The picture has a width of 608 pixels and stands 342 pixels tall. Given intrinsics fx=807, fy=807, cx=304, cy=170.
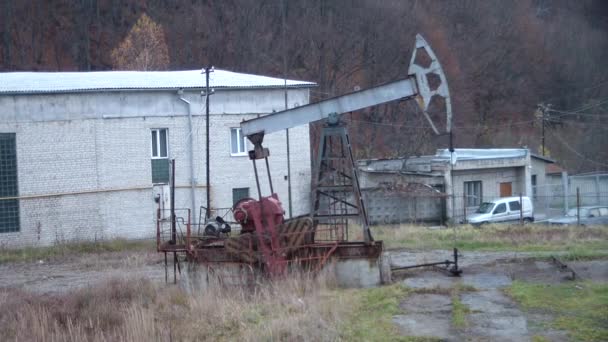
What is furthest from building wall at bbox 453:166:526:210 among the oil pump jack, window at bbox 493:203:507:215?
the oil pump jack

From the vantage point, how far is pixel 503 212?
32875 mm

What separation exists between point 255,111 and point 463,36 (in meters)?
33.6

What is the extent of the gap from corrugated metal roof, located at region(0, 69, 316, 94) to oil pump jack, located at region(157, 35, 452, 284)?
607 inches

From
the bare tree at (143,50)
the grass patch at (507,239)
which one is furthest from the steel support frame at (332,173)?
the bare tree at (143,50)

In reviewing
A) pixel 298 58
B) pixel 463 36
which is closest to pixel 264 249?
pixel 298 58

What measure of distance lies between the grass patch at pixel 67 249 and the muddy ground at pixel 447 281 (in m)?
0.97

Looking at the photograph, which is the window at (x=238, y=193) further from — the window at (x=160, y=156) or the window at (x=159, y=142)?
the window at (x=159, y=142)

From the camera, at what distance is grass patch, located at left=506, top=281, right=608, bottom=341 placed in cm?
985

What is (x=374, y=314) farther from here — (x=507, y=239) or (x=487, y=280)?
(x=507, y=239)

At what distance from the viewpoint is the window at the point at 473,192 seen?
3869 cm

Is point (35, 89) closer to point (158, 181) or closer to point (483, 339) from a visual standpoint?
point (158, 181)

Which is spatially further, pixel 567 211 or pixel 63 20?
pixel 63 20

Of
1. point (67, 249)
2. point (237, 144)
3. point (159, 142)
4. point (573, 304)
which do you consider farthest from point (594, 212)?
point (573, 304)

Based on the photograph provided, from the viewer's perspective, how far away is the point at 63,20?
59.6m
